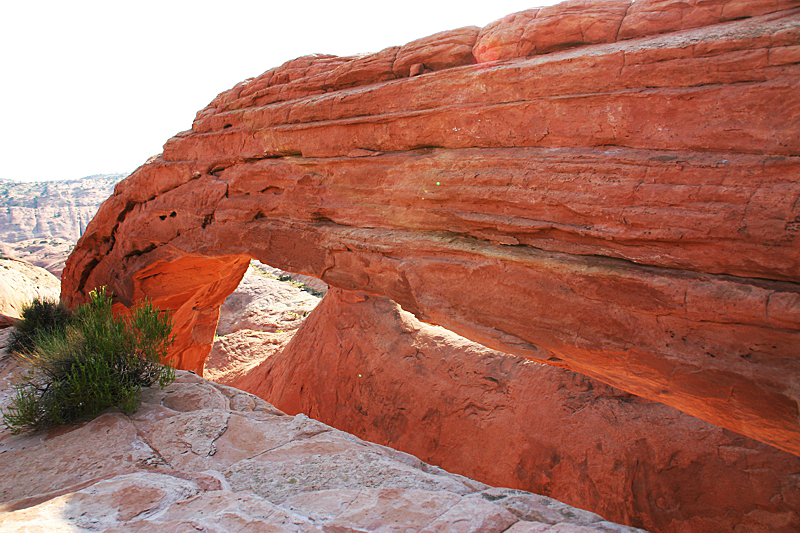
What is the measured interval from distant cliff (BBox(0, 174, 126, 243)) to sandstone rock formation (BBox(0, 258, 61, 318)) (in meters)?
31.8

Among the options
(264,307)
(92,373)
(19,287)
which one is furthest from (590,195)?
(19,287)

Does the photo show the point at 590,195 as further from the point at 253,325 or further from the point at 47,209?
the point at 47,209

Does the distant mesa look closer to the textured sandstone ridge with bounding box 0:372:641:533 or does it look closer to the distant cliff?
the distant cliff

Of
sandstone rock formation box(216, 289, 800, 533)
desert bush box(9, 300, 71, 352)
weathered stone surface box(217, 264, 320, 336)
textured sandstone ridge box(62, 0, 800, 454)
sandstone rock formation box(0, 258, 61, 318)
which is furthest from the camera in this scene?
weathered stone surface box(217, 264, 320, 336)

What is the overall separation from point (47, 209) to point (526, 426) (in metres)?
61.6

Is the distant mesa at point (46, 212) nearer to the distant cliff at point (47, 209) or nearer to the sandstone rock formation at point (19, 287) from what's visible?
the distant cliff at point (47, 209)

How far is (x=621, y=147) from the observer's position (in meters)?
3.64

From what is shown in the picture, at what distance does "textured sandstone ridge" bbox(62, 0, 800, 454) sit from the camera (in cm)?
301

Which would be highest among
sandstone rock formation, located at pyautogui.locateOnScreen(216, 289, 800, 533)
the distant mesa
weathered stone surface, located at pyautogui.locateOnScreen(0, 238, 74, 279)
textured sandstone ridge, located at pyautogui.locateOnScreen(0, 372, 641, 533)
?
the distant mesa

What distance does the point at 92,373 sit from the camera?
4434mm

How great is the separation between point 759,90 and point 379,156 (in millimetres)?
3333

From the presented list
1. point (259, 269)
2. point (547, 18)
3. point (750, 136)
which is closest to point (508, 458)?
point (750, 136)

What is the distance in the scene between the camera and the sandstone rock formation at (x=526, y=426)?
5078 mm

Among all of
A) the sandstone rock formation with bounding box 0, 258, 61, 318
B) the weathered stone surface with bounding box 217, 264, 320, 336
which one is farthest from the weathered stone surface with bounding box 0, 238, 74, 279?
the weathered stone surface with bounding box 217, 264, 320, 336
